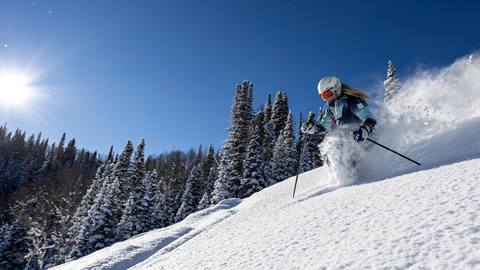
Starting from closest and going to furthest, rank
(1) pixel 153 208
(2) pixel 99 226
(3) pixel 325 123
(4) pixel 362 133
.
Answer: (4) pixel 362 133 < (3) pixel 325 123 < (2) pixel 99 226 < (1) pixel 153 208

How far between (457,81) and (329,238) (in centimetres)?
931

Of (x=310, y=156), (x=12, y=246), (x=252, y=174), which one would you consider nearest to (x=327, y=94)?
(x=252, y=174)

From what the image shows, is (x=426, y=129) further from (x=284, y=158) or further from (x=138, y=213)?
(x=138, y=213)

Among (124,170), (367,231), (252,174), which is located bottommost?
(367,231)

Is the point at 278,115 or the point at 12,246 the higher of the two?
the point at 278,115

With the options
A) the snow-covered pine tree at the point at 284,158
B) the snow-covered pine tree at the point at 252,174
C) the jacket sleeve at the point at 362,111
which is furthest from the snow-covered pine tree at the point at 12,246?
the jacket sleeve at the point at 362,111

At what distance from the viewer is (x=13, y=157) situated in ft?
378

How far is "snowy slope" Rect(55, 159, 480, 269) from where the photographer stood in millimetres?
3918

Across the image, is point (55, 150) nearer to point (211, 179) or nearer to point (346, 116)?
point (211, 179)

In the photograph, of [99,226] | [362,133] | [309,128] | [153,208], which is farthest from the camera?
[153,208]

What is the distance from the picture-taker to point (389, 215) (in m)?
5.30

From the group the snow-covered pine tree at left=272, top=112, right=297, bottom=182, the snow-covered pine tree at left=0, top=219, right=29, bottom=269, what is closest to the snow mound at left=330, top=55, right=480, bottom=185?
the snow-covered pine tree at left=272, top=112, right=297, bottom=182

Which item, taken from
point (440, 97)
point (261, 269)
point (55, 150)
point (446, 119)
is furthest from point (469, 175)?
point (55, 150)

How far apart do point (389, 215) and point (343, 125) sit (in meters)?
4.81
